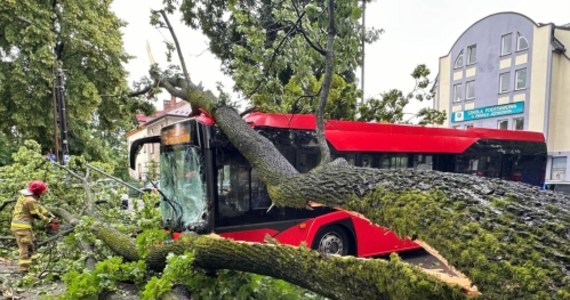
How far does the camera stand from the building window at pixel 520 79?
80.2ft

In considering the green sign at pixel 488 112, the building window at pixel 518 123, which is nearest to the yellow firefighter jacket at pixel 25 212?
the green sign at pixel 488 112

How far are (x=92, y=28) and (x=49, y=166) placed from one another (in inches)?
447

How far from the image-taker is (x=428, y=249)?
177cm

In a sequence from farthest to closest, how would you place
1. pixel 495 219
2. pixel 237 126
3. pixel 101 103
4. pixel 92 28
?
pixel 101 103 → pixel 92 28 → pixel 237 126 → pixel 495 219

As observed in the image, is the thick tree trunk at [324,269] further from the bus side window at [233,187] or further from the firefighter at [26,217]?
the firefighter at [26,217]

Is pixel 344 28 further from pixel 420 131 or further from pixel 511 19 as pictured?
pixel 511 19

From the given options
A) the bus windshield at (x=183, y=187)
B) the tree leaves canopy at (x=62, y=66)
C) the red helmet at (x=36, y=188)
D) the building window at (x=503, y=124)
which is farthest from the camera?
the building window at (x=503, y=124)

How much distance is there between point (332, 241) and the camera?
648cm

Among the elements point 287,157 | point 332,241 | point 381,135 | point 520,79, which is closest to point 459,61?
point 520,79

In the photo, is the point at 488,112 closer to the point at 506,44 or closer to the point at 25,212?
the point at 506,44

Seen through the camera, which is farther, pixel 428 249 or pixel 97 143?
pixel 97 143

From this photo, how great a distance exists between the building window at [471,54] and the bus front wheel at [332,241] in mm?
25568

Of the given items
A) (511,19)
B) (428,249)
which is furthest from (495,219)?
(511,19)

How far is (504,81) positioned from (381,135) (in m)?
23.1
